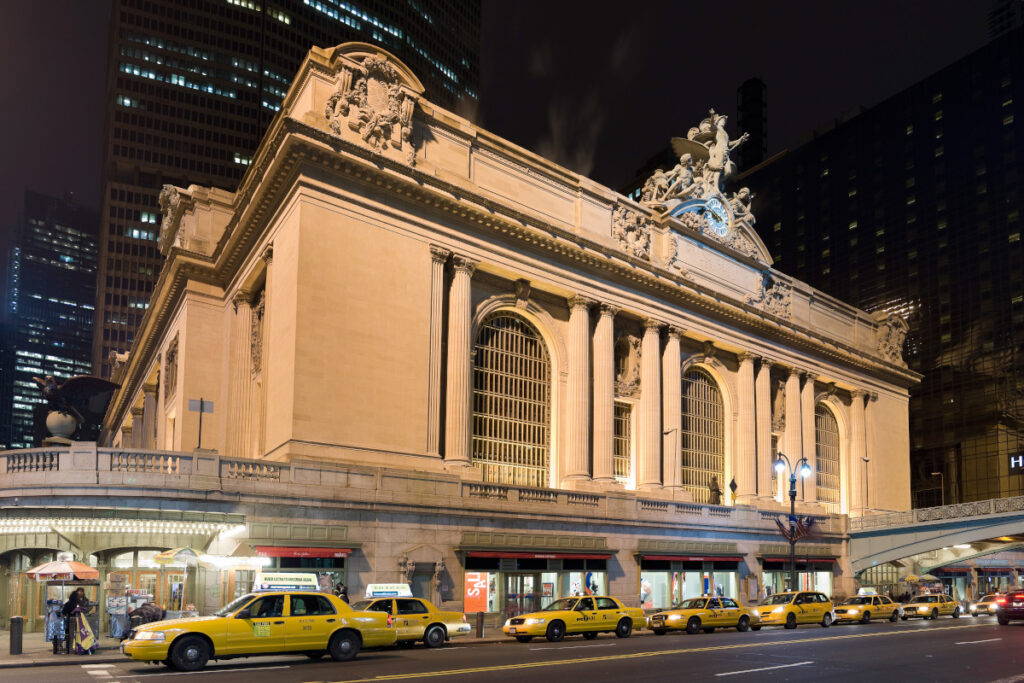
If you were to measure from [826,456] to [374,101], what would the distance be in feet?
148

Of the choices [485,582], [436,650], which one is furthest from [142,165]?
[436,650]

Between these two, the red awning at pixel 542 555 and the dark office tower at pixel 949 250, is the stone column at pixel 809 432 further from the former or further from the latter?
the dark office tower at pixel 949 250

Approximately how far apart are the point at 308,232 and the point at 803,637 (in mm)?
24107

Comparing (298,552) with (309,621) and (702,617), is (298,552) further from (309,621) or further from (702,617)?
(702,617)

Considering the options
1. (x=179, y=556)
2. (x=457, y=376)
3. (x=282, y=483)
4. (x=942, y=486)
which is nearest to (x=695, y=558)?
(x=457, y=376)

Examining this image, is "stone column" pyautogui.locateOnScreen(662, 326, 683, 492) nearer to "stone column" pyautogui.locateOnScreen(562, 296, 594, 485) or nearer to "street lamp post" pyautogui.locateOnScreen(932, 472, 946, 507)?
"stone column" pyautogui.locateOnScreen(562, 296, 594, 485)

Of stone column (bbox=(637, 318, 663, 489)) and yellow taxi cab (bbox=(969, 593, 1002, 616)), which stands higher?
stone column (bbox=(637, 318, 663, 489))

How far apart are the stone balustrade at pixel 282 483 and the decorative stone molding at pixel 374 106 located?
14614 mm

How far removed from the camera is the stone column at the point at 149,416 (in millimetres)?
65131

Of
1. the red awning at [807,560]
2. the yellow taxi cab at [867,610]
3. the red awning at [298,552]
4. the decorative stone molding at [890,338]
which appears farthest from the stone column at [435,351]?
the decorative stone molding at [890,338]

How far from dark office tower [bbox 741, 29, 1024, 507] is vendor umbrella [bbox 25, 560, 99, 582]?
104 meters

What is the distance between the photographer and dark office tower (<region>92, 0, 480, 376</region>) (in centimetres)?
12406

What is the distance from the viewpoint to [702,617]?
114 feet

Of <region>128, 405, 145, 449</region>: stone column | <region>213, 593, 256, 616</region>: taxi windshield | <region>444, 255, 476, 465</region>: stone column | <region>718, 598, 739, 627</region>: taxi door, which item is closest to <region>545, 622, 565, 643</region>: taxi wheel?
<region>718, 598, 739, 627</region>: taxi door
